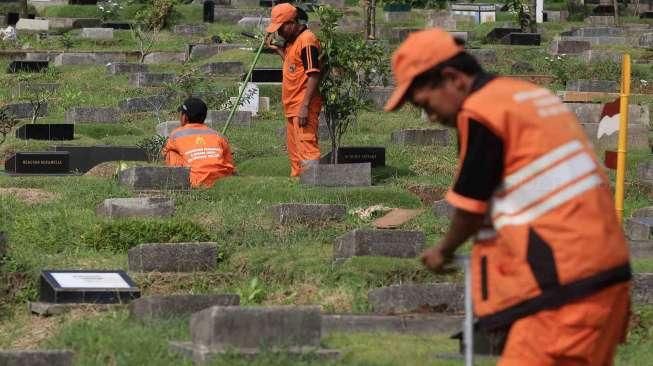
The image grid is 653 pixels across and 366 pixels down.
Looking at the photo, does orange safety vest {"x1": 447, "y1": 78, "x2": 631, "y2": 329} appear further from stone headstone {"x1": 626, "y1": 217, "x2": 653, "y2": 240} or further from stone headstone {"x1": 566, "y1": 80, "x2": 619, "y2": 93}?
stone headstone {"x1": 566, "y1": 80, "x2": 619, "y2": 93}

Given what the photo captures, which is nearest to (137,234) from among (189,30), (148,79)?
(148,79)

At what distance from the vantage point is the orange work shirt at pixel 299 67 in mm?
14578

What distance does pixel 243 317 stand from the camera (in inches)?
291

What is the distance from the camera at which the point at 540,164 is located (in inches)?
207

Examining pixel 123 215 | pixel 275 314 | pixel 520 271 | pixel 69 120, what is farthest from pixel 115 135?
pixel 520 271

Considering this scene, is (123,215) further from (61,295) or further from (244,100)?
(244,100)

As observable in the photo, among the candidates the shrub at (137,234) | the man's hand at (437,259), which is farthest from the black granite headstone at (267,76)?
the man's hand at (437,259)

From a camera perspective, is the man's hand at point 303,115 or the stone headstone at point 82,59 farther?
the stone headstone at point 82,59

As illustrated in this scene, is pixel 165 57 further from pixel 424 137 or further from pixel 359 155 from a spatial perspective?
pixel 359 155

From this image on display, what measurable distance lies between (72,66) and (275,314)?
21214 mm

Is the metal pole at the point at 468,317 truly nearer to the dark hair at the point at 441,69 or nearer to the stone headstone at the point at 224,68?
the dark hair at the point at 441,69

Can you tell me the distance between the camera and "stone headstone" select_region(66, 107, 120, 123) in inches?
803

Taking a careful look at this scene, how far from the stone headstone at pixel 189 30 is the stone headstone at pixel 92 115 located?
13.2 metres

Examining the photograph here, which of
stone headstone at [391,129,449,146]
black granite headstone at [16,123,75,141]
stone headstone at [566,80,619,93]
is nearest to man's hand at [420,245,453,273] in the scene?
stone headstone at [391,129,449,146]
